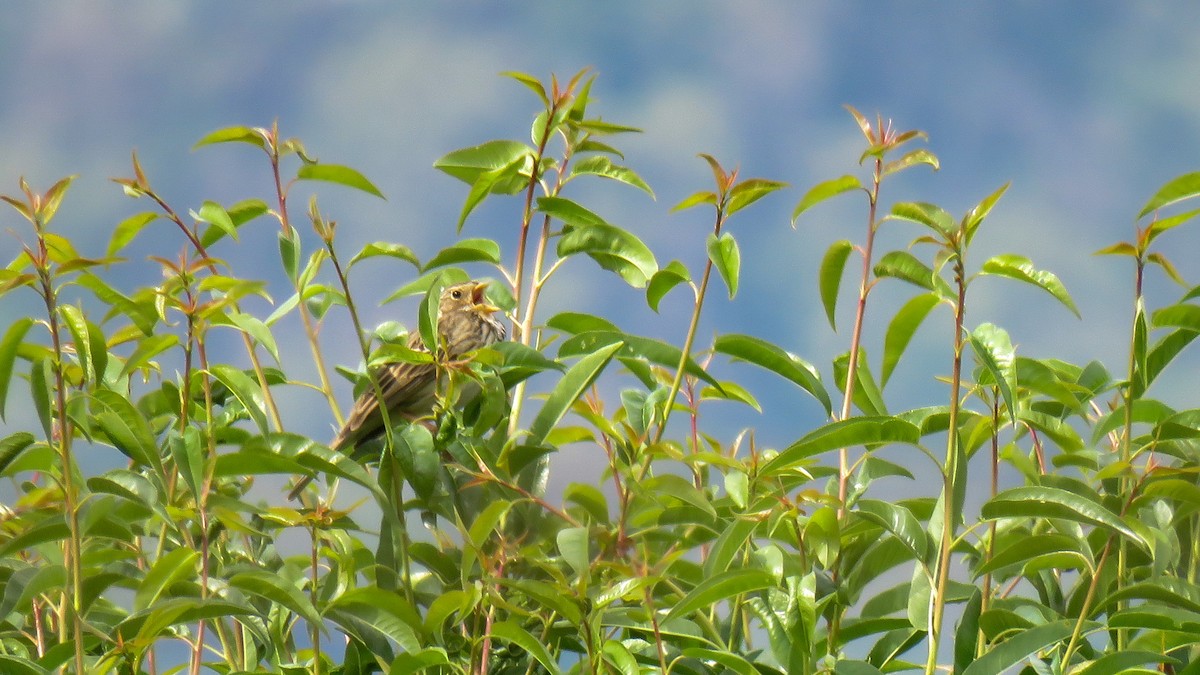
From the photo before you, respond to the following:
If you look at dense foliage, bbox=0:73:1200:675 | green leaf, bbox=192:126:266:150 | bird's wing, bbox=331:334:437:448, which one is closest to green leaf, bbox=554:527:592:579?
dense foliage, bbox=0:73:1200:675

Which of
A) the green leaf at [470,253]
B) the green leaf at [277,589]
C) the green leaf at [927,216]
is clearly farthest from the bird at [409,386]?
the green leaf at [927,216]

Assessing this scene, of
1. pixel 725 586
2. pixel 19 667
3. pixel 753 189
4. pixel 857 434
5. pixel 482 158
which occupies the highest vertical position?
pixel 482 158

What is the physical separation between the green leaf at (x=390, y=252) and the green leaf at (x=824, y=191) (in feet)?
3.07

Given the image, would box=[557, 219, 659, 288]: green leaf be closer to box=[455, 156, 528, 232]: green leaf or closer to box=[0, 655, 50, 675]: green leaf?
box=[455, 156, 528, 232]: green leaf

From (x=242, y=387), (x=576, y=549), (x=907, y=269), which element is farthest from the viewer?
(x=242, y=387)

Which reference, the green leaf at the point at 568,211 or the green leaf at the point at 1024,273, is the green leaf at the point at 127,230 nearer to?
the green leaf at the point at 568,211

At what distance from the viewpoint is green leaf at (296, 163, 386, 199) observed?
2.72 meters

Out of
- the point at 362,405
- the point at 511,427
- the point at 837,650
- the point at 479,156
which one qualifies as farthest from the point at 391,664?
the point at 362,405

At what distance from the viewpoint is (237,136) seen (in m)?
2.83

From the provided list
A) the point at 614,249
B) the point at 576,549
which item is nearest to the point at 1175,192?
the point at 614,249

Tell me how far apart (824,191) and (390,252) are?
3.32 feet

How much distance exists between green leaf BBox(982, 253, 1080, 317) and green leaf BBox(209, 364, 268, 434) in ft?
4.79

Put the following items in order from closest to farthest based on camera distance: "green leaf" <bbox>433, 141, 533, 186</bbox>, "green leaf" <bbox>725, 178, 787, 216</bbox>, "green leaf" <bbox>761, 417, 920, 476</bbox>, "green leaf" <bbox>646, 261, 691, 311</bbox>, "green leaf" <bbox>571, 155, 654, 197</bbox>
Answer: "green leaf" <bbox>761, 417, 920, 476</bbox> → "green leaf" <bbox>725, 178, 787, 216</bbox> → "green leaf" <bbox>646, 261, 691, 311</bbox> → "green leaf" <bbox>433, 141, 533, 186</bbox> → "green leaf" <bbox>571, 155, 654, 197</bbox>

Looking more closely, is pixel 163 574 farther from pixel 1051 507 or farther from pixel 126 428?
pixel 1051 507
